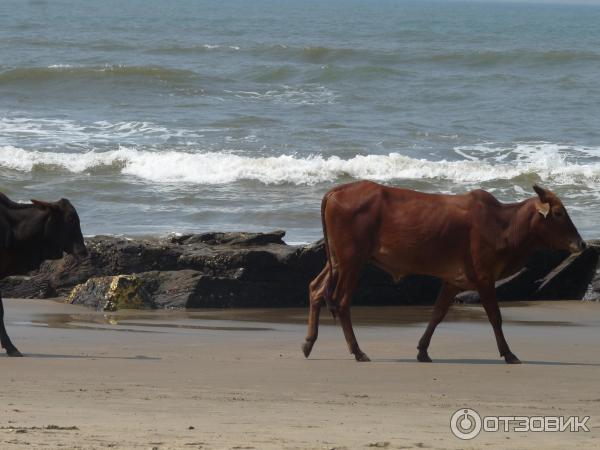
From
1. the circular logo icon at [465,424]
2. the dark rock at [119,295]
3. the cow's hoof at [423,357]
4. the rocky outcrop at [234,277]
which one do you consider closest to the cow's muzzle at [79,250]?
the dark rock at [119,295]

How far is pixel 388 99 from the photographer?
37.5m

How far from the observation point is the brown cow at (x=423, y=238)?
10.6m

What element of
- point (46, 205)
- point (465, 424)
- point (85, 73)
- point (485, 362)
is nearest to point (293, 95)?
point (85, 73)

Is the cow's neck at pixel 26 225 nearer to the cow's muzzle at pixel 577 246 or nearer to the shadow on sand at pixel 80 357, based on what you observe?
the shadow on sand at pixel 80 357

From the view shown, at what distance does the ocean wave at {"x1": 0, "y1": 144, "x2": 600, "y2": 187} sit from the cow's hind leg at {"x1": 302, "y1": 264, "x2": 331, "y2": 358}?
14.8m

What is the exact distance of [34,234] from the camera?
1064 cm

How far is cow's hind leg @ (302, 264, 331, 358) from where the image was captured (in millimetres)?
10430

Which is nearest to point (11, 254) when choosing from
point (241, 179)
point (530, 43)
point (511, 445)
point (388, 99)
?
point (511, 445)

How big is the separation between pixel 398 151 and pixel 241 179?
15.3 feet

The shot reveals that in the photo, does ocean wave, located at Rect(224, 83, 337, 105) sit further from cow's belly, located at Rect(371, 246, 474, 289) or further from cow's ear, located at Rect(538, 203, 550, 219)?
cow's belly, located at Rect(371, 246, 474, 289)

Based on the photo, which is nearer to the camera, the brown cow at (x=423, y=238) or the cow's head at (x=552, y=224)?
the brown cow at (x=423, y=238)

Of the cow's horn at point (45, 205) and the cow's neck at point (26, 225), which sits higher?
the cow's horn at point (45, 205)

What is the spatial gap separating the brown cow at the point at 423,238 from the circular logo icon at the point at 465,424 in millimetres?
2747

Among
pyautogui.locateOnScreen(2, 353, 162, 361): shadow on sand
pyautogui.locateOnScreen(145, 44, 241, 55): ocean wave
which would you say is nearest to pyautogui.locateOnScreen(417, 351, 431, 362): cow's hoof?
pyautogui.locateOnScreen(2, 353, 162, 361): shadow on sand
